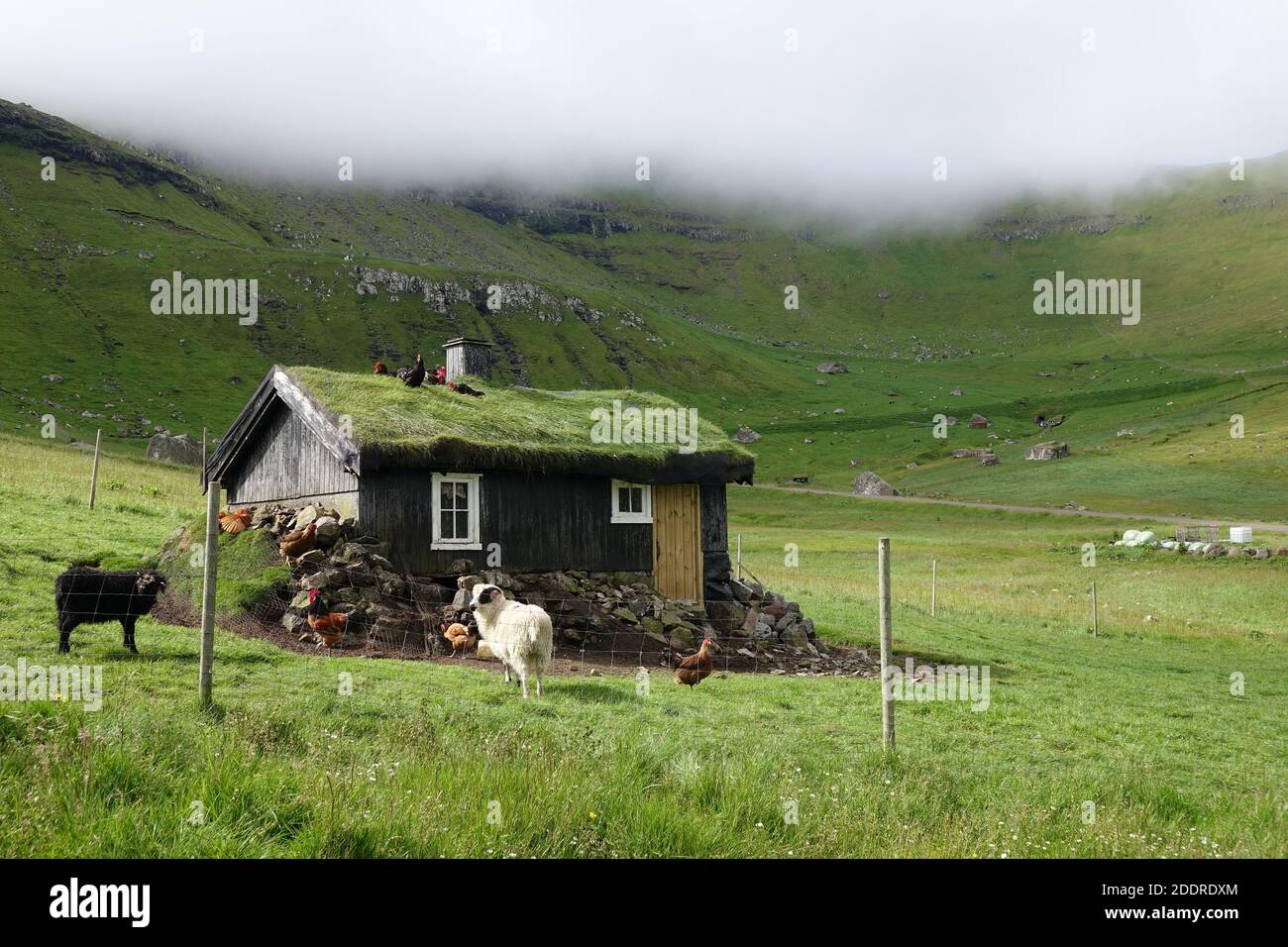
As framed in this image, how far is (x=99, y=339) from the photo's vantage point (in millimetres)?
109312

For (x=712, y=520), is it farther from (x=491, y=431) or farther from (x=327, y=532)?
(x=327, y=532)

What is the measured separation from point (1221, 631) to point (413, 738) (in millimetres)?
28726

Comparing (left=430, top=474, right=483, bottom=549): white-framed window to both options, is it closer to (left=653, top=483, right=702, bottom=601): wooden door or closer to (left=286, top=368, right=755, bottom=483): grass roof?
(left=286, top=368, right=755, bottom=483): grass roof

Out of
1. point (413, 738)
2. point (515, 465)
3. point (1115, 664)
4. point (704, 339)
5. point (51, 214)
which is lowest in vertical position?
point (1115, 664)

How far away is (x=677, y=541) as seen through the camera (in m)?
23.3

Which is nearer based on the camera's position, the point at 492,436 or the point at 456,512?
the point at 456,512

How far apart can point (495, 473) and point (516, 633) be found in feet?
26.0

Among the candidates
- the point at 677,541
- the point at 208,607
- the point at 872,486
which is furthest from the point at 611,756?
the point at 872,486

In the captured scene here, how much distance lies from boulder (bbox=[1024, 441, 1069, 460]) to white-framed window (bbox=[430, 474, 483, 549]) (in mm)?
84783

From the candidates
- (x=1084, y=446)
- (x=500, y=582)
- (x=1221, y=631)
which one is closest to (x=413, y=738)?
(x=500, y=582)

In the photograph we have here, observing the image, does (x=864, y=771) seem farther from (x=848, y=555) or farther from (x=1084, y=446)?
(x=1084, y=446)

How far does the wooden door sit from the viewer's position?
2302cm

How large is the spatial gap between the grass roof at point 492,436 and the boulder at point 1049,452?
77.9 meters

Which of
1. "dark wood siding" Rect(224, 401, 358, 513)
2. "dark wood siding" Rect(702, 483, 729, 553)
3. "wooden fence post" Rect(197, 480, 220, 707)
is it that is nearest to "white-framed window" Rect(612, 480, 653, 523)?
"dark wood siding" Rect(702, 483, 729, 553)
